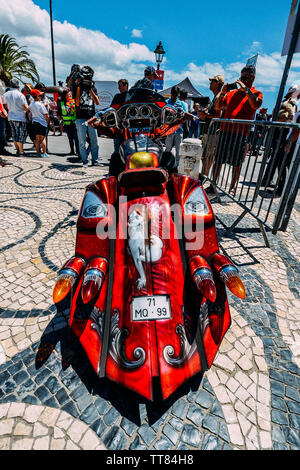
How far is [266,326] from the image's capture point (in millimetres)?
2279

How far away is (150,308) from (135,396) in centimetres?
65

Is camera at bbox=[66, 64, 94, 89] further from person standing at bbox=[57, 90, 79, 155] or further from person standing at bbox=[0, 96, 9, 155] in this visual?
person standing at bbox=[0, 96, 9, 155]

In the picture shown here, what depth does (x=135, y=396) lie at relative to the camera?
1.64m

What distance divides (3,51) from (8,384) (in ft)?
111

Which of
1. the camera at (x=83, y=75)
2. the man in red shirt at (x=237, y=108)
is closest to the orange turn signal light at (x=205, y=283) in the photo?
the man in red shirt at (x=237, y=108)

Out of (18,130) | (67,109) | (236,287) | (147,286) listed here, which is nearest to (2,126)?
(18,130)

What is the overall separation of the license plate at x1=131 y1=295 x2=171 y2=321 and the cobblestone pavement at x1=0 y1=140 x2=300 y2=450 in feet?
2.00

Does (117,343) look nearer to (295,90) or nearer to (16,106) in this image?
(295,90)

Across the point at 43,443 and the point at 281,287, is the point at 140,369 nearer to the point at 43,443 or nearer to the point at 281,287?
the point at 43,443

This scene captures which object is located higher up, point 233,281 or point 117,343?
point 233,281

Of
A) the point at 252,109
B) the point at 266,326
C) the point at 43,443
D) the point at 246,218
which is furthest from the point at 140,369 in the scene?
the point at 252,109

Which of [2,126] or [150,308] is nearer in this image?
[150,308]

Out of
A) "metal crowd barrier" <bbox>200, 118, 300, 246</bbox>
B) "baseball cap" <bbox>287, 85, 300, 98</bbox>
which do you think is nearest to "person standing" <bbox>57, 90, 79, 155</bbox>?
"metal crowd barrier" <bbox>200, 118, 300, 246</bbox>

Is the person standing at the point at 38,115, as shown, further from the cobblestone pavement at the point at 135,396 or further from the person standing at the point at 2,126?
the cobblestone pavement at the point at 135,396
